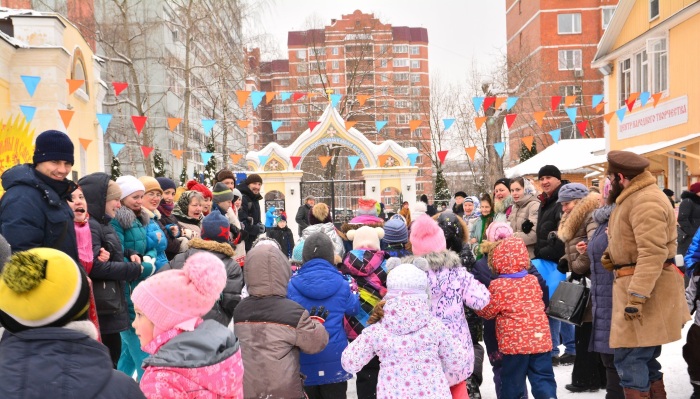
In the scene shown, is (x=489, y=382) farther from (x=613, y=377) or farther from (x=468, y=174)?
(x=468, y=174)

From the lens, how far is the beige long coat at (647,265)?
418cm

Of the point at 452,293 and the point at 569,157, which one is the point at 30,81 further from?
the point at 569,157

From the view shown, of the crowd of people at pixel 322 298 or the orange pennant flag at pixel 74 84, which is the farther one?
the orange pennant flag at pixel 74 84

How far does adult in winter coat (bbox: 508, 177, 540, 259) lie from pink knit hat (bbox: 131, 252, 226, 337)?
4678 millimetres

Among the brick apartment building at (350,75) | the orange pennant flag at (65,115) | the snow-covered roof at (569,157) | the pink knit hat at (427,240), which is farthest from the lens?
the brick apartment building at (350,75)

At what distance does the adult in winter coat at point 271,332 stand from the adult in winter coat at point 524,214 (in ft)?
11.5

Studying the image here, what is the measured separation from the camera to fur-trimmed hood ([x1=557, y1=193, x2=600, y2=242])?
550 centimetres

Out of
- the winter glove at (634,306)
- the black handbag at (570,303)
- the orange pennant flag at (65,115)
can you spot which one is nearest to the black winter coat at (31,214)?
the winter glove at (634,306)

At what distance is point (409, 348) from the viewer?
12.1 feet

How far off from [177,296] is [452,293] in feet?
7.87

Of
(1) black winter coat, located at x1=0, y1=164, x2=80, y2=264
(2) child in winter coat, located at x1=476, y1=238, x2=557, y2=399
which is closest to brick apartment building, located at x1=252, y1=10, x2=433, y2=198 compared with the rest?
(2) child in winter coat, located at x1=476, y1=238, x2=557, y2=399

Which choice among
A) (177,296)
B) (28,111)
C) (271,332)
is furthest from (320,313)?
(28,111)

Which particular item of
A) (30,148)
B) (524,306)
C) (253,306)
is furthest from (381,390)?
(30,148)

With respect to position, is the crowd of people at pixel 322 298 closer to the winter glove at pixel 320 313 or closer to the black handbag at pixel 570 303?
the winter glove at pixel 320 313
